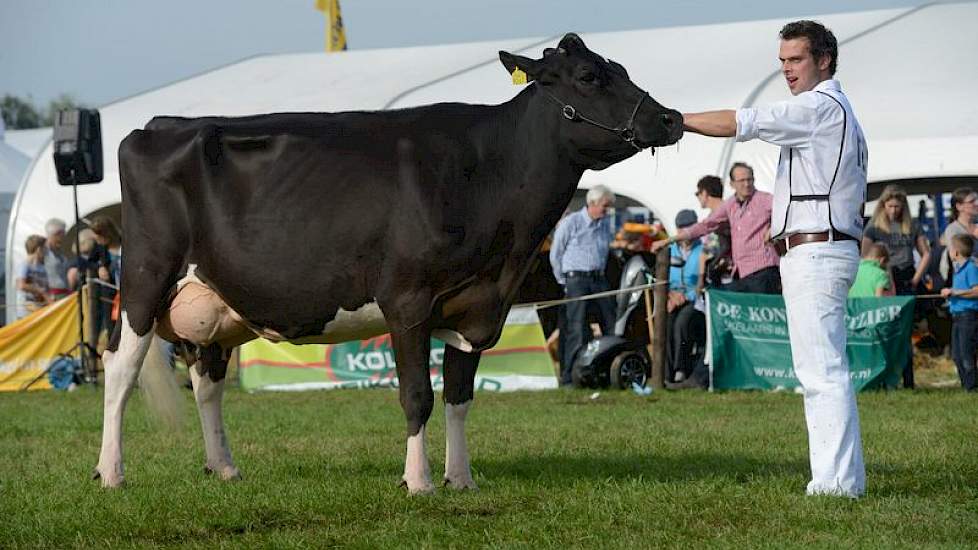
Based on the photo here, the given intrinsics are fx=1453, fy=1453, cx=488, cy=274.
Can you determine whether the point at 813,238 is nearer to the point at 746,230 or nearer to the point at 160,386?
the point at 160,386

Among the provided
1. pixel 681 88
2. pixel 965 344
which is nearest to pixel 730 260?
pixel 965 344

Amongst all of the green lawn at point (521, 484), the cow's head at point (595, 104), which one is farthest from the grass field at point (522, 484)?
the cow's head at point (595, 104)

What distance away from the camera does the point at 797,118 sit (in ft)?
22.8

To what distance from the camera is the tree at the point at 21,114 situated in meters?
104

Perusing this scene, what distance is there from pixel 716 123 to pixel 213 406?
3477 mm

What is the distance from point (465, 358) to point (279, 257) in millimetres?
1138

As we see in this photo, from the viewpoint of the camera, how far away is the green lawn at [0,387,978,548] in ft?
20.9

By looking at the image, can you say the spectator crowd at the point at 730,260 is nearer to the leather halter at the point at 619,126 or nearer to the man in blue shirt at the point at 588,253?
the man in blue shirt at the point at 588,253

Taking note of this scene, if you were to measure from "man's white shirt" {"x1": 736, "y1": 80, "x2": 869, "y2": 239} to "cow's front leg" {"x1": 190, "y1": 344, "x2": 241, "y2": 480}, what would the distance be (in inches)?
136

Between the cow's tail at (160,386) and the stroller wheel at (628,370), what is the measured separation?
728cm

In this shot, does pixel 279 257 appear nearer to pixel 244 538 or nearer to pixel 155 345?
pixel 155 345

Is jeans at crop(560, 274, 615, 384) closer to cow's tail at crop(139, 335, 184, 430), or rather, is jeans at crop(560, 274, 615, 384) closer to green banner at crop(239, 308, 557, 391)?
green banner at crop(239, 308, 557, 391)

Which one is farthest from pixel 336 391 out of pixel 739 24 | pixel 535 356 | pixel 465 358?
pixel 739 24

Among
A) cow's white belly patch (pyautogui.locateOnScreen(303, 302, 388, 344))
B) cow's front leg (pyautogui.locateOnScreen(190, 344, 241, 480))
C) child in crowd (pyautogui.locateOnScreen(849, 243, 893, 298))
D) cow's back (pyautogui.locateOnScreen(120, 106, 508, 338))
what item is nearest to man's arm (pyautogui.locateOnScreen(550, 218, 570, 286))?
child in crowd (pyautogui.locateOnScreen(849, 243, 893, 298))
